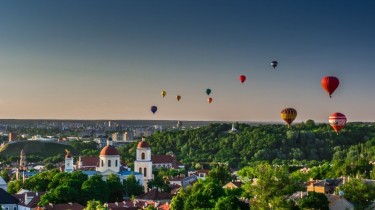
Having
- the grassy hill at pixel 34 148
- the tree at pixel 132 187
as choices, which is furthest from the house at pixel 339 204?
the grassy hill at pixel 34 148

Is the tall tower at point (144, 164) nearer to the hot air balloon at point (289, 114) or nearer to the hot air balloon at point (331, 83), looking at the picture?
the hot air balloon at point (289, 114)

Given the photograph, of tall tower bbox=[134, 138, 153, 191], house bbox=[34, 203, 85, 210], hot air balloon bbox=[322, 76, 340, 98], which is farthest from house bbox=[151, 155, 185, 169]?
hot air balloon bbox=[322, 76, 340, 98]

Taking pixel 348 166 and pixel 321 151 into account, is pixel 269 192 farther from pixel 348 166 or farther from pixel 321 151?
pixel 321 151

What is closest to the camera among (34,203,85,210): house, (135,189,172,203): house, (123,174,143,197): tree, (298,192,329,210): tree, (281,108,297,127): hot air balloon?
(298,192,329,210): tree

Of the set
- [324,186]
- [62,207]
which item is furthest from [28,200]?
[324,186]

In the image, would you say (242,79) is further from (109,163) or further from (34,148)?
(34,148)

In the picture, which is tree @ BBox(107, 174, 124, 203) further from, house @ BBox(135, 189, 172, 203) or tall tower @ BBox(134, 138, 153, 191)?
tall tower @ BBox(134, 138, 153, 191)
